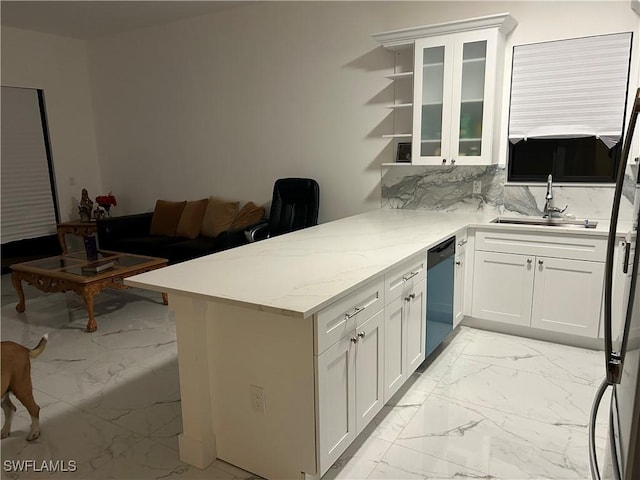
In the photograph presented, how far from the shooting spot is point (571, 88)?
136 inches

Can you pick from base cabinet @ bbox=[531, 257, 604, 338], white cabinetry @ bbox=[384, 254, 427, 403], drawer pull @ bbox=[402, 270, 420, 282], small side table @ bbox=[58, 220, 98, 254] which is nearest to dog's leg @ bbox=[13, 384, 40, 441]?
white cabinetry @ bbox=[384, 254, 427, 403]

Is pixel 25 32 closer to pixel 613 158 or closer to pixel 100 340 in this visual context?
pixel 100 340

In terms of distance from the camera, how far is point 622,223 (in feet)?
10.7

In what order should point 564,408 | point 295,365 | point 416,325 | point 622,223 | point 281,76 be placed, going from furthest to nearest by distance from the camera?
point 281,76 < point 622,223 < point 416,325 < point 564,408 < point 295,365

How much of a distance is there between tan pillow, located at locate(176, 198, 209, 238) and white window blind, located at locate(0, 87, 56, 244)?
2013 mm

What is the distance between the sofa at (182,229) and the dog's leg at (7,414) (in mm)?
2279

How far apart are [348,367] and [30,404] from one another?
159cm

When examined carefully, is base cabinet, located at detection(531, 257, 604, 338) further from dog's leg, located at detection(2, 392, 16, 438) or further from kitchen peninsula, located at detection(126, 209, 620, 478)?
dog's leg, located at detection(2, 392, 16, 438)

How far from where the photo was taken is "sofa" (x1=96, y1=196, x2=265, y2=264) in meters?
4.54

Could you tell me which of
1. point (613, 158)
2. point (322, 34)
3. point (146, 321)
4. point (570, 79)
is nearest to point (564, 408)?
point (613, 158)

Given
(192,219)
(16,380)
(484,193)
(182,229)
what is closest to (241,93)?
(192,219)

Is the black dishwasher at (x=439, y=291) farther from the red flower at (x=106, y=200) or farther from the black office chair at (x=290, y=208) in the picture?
the red flower at (x=106, y=200)

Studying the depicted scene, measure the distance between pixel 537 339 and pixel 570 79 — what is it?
1944mm

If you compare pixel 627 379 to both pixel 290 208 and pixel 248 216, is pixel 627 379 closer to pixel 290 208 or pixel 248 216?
pixel 290 208
